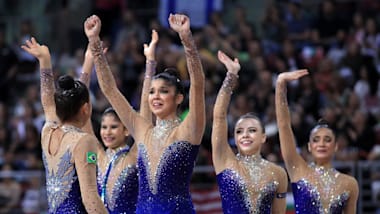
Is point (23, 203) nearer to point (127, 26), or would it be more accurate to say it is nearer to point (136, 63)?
point (136, 63)

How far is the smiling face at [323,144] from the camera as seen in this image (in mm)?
7367

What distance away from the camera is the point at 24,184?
1202 centimetres

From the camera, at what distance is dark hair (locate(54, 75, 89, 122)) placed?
5.51m

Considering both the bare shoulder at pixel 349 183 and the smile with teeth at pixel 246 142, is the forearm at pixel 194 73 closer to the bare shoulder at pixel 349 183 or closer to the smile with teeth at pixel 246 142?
the smile with teeth at pixel 246 142

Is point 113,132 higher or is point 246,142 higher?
point 113,132

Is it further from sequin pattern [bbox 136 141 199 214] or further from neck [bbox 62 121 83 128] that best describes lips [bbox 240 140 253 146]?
neck [bbox 62 121 83 128]

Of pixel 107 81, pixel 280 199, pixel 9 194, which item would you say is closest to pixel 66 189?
pixel 107 81

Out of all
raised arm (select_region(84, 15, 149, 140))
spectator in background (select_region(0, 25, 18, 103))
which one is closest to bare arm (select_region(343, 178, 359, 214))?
raised arm (select_region(84, 15, 149, 140))

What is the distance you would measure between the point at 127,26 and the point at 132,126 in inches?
316

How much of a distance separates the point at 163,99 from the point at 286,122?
1109 mm

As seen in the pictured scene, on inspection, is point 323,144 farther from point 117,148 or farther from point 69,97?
point 69,97

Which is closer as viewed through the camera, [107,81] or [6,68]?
[107,81]

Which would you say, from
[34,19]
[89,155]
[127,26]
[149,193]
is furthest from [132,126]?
[34,19]

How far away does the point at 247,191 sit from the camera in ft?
22.3
